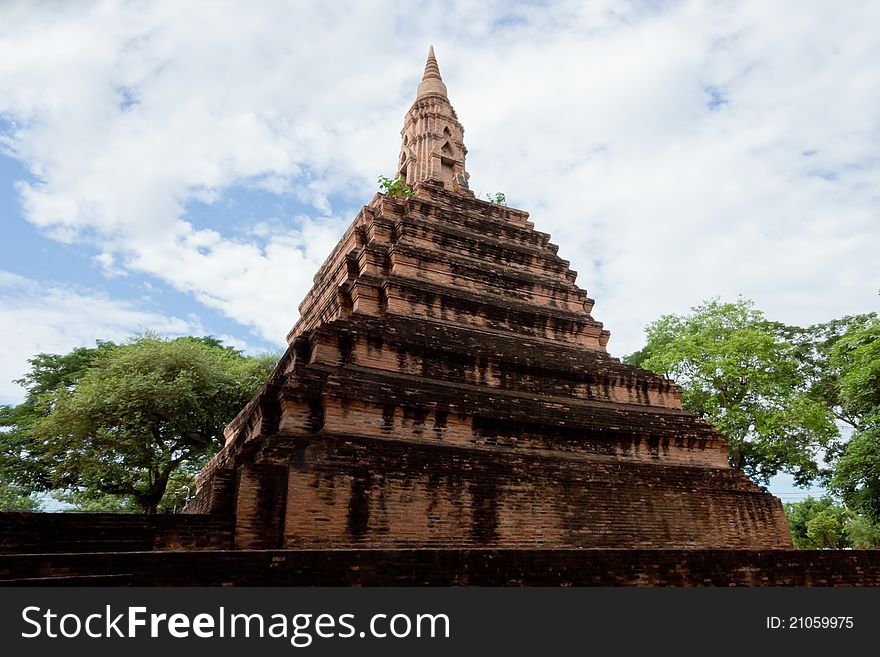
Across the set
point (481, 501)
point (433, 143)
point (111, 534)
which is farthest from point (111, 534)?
point (433, 143)

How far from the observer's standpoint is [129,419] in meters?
18.5

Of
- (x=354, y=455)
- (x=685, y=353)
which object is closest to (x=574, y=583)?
(x=354, y=455)

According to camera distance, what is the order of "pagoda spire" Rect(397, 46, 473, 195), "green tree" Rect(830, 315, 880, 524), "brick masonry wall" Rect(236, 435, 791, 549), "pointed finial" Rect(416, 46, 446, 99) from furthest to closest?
"pointed finial" Rect(416, 46, 446, 99) → "pagoda spire" Rect(397, 46, 473, 195) → "green tree" Rect(830, 315, 880, 524) → "brick masonry wall" Rect(236, 435, 791, 549)

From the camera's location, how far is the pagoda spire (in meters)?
19.3

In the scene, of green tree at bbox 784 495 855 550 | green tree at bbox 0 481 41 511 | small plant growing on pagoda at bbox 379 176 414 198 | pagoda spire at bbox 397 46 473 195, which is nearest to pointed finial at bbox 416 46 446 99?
pagoda spire at bbox 397 46 473 195

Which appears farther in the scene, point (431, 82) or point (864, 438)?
point (431, 82)

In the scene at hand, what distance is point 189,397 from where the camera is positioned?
19.1m

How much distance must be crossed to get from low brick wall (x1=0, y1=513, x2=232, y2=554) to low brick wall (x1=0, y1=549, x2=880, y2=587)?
2.41 meters

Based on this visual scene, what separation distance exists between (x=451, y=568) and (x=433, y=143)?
53.6 feet

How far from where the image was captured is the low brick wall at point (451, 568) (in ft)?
17.3

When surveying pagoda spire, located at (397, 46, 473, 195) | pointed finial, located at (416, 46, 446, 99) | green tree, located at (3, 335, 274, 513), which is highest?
pointed finial, located at (416, 46, 446, 99)

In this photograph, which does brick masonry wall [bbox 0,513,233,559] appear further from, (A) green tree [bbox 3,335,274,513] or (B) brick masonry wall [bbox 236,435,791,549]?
(A) green tree [bbox 3,335,274,513]

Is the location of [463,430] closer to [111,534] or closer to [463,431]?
[463,431]

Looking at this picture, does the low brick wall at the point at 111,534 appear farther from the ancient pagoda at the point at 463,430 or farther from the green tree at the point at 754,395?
the green tree at the point at 754,395
